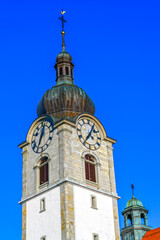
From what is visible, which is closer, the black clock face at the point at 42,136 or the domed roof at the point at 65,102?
the black clock face at the point at 42,136

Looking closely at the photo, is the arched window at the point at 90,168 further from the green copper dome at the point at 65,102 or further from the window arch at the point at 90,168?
the green copper dome at the point at 65,102

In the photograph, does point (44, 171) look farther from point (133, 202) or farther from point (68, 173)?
point (133, 202)

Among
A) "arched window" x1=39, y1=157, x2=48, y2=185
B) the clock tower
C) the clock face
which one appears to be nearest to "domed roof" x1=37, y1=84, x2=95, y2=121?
the clock tower

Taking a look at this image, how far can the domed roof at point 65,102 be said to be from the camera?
47.0 meters

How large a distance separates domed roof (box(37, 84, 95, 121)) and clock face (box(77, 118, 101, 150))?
956 mm

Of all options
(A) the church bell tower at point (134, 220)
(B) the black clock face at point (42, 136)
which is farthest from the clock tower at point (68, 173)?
(A) the church bell tower at point (134, 220)

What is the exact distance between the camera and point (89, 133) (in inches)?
1829

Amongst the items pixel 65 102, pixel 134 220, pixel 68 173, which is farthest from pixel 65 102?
pixel 134 220

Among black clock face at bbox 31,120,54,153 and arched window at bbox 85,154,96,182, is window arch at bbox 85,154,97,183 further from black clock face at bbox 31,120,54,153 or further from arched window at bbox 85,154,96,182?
black clock face at bbox 31,120,54,153

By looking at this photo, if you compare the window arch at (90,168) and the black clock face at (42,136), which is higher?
the black clock face at (42,136)

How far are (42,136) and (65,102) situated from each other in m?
3.36

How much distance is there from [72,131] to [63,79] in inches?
263

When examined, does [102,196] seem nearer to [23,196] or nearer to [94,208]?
[94,208]

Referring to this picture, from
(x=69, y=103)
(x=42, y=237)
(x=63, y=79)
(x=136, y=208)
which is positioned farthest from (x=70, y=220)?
(x=136, y=208)
